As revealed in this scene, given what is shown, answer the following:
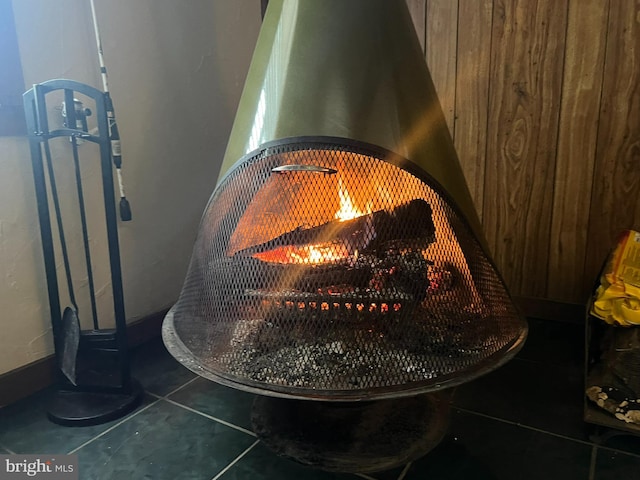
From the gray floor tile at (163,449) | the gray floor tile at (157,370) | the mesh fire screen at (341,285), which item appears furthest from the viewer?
the gray floor tile at (157,370)

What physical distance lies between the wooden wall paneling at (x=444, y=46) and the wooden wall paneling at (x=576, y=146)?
333 mm

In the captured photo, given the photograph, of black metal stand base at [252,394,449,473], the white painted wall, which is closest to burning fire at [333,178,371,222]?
black metal stand base at [252,394,449,473]

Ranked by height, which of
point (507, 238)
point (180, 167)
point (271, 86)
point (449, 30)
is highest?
point (449, 30)

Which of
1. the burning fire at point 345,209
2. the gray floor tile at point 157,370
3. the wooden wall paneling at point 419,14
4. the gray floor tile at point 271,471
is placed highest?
the wooden wall paneling at point 419,14

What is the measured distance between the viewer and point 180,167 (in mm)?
1691

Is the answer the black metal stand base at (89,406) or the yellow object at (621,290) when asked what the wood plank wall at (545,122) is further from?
the black metal stand base at (89,406)

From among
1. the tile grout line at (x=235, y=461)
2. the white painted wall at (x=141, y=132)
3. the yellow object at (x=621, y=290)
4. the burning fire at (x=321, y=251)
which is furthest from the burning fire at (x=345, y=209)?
the white painted wall at (x=141, y=132)

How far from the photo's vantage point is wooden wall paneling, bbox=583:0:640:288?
4.71 ft

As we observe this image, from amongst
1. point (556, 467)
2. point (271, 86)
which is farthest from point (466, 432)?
point (271, 86)

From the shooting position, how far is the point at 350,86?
972 millimetres

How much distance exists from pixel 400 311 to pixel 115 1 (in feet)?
3.88

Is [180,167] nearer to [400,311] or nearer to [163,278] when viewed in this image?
[163,278]

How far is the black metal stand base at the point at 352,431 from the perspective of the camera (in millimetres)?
1051

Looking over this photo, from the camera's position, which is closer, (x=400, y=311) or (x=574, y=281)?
(x=400, y=311)
